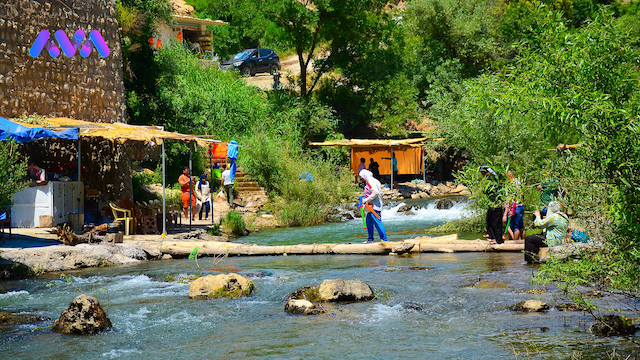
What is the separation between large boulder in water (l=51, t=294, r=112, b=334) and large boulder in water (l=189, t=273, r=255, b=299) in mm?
2003

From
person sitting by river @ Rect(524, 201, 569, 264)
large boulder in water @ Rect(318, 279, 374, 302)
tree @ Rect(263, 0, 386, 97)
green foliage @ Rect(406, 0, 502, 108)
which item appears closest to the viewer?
large boulder in water @ Rect(318, 279, 374, 302)

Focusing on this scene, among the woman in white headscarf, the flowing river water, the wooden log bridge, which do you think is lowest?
the flowing river water

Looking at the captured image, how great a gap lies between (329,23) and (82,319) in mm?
27545

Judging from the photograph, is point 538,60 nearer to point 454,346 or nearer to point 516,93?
point 516,93

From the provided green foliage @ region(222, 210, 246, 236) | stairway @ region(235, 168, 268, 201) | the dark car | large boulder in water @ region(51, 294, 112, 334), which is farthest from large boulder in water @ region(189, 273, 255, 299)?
the dark car

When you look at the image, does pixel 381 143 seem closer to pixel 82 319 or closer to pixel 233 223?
pixel 233 223

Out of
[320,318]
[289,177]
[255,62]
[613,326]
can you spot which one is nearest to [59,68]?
[289,177]

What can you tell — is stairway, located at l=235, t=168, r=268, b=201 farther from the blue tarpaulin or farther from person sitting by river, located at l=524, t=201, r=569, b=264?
person sitting by river, located at l=524, t=201, r=569, b=264

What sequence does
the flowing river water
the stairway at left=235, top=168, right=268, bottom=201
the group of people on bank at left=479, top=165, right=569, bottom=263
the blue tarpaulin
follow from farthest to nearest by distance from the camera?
the stairway at left=235, top=168, right=268, bottom=201
the blue tarpaulin
the flowing river water
the group of people on bank at left=479, top=165, right=569, bottom=263

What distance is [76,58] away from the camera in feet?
59.1

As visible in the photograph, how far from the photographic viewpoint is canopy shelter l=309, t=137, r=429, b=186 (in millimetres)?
30969

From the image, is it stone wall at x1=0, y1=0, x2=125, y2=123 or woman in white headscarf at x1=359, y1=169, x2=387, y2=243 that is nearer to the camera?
woman in white headscarf at x1=359, y1=169, x2=387, y2=243

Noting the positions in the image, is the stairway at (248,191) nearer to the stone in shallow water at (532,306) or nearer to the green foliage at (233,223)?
the green foliage at (233,223)

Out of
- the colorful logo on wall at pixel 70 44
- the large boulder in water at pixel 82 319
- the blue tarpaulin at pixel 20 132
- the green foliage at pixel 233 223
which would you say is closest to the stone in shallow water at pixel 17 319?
the large boulder in water at pixel 82 319
